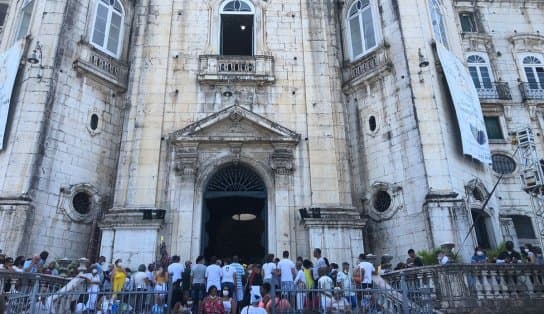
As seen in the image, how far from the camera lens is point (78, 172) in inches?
671

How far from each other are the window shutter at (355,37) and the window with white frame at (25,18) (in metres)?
14.5

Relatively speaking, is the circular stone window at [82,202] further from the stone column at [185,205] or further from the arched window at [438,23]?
the arched window at [438,23]

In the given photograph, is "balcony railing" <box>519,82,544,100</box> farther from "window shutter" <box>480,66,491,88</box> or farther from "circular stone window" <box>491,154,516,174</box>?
"circular stone window" <box>491,154,516,174</box>

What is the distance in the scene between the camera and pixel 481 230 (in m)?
16.9

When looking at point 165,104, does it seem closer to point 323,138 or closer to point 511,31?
point 323,138

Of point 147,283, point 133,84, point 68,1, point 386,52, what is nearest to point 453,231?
point 386,52

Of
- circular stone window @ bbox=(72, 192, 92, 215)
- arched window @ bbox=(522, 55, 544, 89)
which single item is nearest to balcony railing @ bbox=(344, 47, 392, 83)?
arched window @ bbox=(522, 55, 544, 89)

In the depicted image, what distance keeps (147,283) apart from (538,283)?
10.1 m

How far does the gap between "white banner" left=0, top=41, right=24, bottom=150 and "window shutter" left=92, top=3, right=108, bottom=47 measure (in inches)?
114

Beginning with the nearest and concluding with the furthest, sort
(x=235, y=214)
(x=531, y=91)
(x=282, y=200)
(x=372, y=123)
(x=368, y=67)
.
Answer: (x=282, y=200) → (x=372, y=123) → (x=368, y=67) → (x=235, y=214) → (x=531, y=91)

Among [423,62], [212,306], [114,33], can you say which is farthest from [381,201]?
[114,33]

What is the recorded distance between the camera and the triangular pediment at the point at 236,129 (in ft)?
56.4

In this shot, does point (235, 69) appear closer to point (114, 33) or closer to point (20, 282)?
point (114, 33)

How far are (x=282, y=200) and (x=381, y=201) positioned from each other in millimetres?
4072
